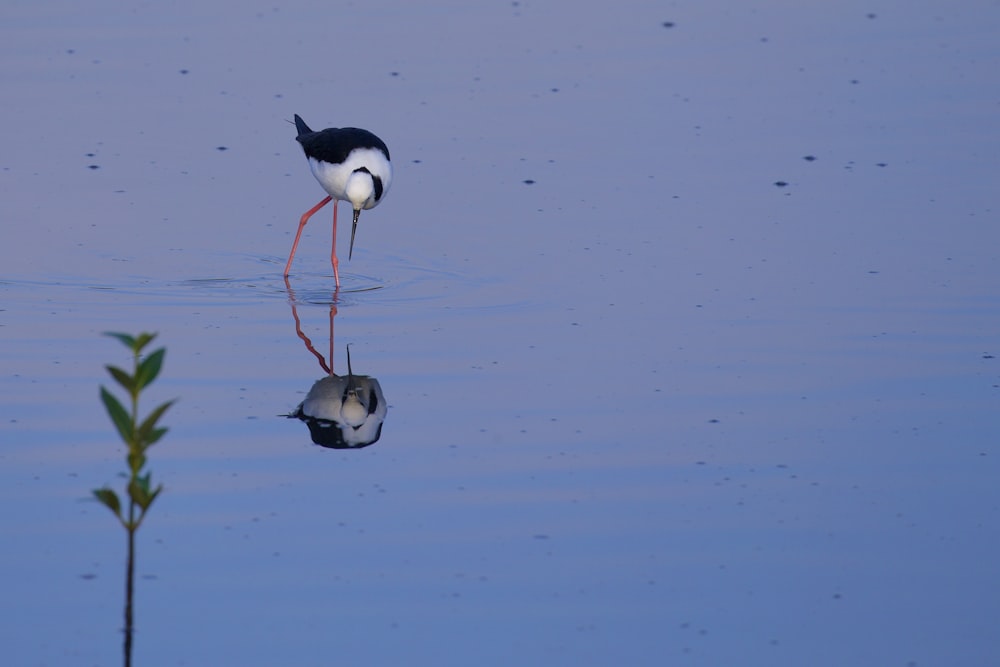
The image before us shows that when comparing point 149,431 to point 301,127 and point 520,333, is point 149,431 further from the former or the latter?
point 301,127

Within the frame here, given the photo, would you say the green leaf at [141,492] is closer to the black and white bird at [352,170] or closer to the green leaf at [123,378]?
the green leaf at [123,378]


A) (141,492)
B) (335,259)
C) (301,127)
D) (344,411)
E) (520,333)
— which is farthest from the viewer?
(301,127)

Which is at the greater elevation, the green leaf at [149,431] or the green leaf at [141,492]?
the green leaf at [149,431]

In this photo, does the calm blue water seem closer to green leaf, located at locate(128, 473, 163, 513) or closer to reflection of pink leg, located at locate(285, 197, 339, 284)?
reflection of pink leg, located at locate(285, 197, 339, 284)

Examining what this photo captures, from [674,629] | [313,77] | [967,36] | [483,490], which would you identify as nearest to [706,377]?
[483,490]

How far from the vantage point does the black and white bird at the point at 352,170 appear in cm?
834

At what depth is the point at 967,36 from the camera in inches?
492

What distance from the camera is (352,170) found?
8398 mm

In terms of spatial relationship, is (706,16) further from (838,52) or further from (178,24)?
(178,24)

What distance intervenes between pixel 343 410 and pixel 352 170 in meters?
2.23

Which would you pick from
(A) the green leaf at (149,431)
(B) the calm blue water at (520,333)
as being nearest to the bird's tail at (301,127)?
(B) the calm blue water at (520,333)

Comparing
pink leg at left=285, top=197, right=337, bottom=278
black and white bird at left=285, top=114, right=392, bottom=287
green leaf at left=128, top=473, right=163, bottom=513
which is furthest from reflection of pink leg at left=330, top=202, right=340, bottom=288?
green leaf at left=128, top=473, right=163, bottom=513

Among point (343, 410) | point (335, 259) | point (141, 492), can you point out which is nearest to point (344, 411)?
point (343, 410)

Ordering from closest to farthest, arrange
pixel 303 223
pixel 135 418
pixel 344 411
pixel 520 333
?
pixel 135 418 < pixel 344 411 < pixel 520 333 < pixel 303 223
